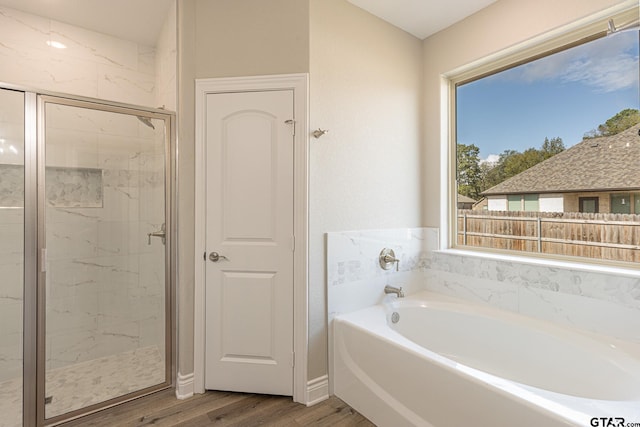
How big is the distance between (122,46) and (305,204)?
225cm

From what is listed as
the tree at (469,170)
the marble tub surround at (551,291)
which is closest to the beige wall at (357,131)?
the tree at (469,170)

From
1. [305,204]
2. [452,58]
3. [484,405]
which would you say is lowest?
[484,405]

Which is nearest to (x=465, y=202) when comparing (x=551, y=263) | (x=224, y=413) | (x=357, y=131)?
(x=551, y=263)

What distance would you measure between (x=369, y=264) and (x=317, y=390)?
888 mm

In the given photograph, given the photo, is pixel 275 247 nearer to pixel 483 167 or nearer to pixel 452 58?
pixel 483 167

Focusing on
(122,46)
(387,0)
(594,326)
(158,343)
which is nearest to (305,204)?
(158,343)

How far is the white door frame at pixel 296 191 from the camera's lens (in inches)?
76.7

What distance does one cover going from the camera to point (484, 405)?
1218 millimetres

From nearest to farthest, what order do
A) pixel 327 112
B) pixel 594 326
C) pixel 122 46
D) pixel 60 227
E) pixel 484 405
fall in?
pixel 484 405
pixel 594 326
pixel 60 227
pixel 327 112
pixel 122 46

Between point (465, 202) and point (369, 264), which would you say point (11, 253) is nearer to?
point (369, 264)

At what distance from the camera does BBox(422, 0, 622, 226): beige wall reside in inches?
74.0

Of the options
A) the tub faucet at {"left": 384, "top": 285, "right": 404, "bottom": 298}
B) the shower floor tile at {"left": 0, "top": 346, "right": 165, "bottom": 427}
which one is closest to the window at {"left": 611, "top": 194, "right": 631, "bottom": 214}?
the tub faucet at {"left": 384, "top": 285, "right": 404, "bottom": 298}

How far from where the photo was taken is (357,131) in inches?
86.7

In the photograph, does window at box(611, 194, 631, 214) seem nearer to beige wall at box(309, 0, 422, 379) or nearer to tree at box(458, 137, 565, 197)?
tree at box(458, 137, 565, 197)
